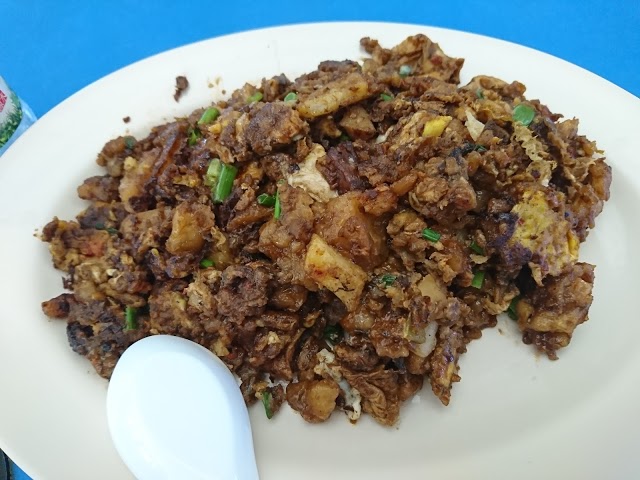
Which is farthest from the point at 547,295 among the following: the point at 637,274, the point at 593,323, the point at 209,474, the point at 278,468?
the point at 209,474

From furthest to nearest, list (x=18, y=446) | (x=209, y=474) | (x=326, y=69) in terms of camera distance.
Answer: (x=326, y=69) → (x=18, y=446) → (x=209, y=474)

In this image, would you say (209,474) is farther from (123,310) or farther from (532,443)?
(532,443)

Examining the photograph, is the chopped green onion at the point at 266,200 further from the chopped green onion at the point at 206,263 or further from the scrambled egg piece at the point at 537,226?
the scrambled egg piece at the point at 537,226

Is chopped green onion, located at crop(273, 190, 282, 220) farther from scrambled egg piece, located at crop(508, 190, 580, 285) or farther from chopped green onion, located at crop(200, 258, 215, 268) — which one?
scrambled egg piece, located at crop(508, 190, 580, 285)

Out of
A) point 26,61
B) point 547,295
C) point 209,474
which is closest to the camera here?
point 209,474

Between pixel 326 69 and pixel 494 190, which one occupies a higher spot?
pixel 326 69

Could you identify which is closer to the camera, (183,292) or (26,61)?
(183,292)

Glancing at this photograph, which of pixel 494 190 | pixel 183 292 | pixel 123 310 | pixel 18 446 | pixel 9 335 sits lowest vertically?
pixel 18 446
